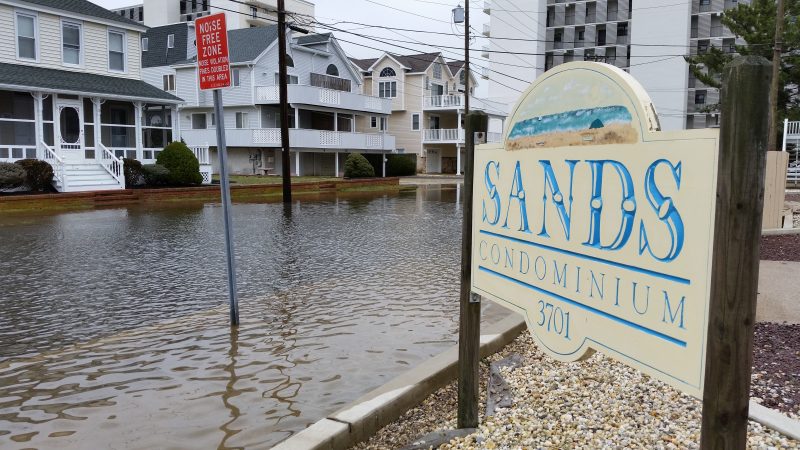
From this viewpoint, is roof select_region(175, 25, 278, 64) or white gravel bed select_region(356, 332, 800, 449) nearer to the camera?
white gravel bed select_region(356, 332, 800, 449)

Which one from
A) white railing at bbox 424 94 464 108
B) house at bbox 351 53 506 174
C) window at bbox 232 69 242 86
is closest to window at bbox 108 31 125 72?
window at bbox 232 69 242 86

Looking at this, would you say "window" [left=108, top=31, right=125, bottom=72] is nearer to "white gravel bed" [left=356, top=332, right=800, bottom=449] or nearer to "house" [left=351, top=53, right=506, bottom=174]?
"house" [left=351, top=53, right=506, bottom=174]

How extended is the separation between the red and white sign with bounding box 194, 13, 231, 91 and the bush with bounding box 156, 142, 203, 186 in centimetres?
2262

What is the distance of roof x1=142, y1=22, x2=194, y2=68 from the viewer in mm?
44906

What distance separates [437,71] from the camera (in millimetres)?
59031

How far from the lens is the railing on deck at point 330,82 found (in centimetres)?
4519

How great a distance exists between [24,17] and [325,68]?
2219cm

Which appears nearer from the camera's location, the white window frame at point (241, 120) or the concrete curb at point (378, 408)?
the concrete curb at point (378, 408)

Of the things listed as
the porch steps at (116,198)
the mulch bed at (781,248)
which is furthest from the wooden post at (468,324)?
the porch steps at (116,198)

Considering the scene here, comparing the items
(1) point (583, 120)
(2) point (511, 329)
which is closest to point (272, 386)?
(2) point (511, 329)

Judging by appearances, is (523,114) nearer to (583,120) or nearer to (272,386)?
(583,120)

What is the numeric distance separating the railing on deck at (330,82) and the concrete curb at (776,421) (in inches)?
1692

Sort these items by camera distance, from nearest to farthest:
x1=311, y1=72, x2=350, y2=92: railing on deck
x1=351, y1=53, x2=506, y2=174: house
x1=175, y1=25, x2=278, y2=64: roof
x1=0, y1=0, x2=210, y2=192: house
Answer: x1=0, y1=0, x2=210, y2=192: house < x1=175, y1=25, x2=278, y2=64: roof < x1=311, y1=72, x2=350, y2=92: railing on deck < x1=351, y1=53, x2=506, y2=174: house

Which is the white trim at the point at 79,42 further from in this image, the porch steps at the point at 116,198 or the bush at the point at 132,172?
the porch steps at the point at 116,198
